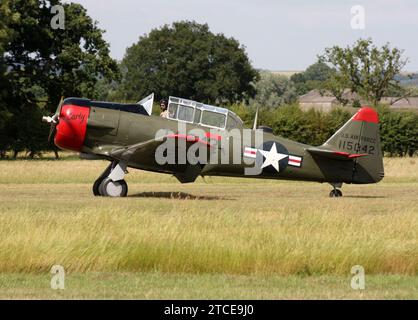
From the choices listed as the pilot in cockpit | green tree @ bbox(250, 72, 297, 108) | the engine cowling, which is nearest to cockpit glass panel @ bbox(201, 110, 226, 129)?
the pilot in cockpit

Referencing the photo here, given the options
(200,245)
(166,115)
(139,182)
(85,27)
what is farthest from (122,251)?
(85,27)

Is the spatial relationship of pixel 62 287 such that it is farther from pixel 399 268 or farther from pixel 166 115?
pixel 166 115

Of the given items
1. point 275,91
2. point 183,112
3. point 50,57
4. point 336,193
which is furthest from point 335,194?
point 275,91

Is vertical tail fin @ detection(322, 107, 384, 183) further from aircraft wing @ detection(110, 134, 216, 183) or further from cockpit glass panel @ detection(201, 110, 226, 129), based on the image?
aircraft wing @ detection(110, 134, 216, 183)

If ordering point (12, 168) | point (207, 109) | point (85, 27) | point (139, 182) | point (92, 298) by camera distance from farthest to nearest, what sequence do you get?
point (85, 27) → point (12, 168) → point (139, 182) → point (207, 109) → point (92, 298)

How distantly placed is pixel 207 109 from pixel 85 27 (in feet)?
124

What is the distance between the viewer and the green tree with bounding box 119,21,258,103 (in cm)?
9856

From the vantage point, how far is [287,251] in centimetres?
1215

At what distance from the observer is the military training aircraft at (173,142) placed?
20.2m

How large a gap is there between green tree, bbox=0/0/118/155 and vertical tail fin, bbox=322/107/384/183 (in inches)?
1321

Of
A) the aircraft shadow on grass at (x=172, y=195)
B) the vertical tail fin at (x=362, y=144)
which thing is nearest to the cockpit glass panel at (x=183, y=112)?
the aircraft shadow on grass at (x=172, y=195)

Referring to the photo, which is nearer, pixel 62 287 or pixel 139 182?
pixel 62 287
